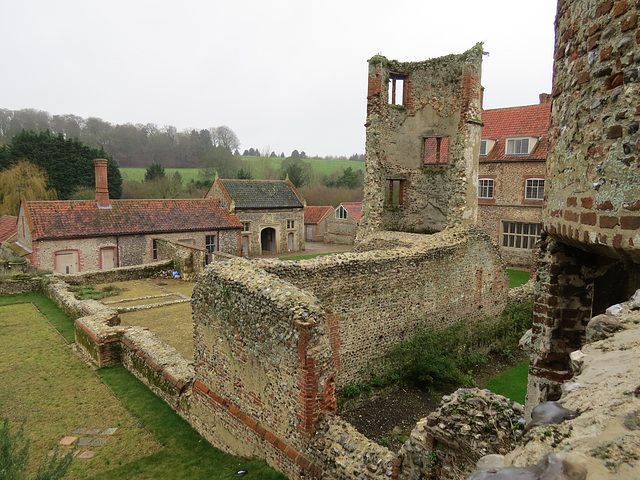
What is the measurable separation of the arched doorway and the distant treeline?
127ft

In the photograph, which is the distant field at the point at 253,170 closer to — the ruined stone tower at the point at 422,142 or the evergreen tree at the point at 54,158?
the evergreen tree at the point at 54,158

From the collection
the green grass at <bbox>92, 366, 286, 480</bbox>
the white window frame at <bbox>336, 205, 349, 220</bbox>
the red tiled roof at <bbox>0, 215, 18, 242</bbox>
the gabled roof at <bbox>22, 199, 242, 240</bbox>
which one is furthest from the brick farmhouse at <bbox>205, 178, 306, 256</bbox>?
the green grass at <bbox>92, 366, 286, 480</bbox>

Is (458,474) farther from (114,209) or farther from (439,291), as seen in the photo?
(114,209)

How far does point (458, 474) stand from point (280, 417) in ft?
10.3

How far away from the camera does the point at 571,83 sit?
346 centimetres

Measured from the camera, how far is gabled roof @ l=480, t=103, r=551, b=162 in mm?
27109

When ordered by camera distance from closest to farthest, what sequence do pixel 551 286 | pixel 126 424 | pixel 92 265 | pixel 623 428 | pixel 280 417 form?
pixel 623 428, pixel 551 286, pixel 280 417, pixel 126 424, pixel 92 265

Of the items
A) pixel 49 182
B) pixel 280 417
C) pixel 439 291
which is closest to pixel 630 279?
pixel 280 417

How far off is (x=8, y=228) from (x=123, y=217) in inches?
425

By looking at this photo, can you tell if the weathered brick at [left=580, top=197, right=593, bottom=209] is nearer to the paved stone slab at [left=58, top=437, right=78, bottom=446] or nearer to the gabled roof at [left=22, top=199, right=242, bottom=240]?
the paved stone slab at [left=58, top=437, right=78, bottom=446]

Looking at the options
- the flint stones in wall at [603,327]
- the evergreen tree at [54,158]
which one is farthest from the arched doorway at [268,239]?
the flint stones in wall at [603,327]

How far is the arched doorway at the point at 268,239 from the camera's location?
38.9 metres

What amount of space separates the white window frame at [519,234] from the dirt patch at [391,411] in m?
18.5

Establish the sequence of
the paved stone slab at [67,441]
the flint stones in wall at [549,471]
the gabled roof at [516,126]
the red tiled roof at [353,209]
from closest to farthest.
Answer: the flint stones in wall at [549,471] < the paved stone slab at [67,441] < the gabled roof at [516,126] < the red tiled roof at [353,209]
